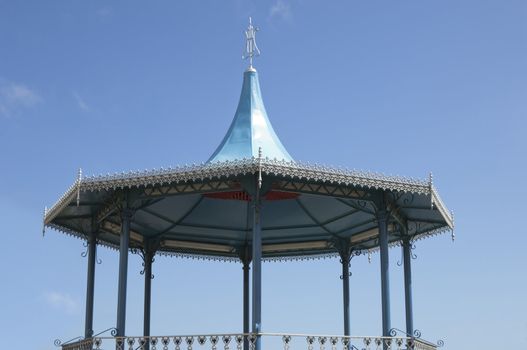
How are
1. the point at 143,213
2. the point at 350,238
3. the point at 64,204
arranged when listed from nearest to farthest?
1. the point at 64,204
2. the point at 143,213
3. the point at 350,238

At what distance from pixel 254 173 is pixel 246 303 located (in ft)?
40.8

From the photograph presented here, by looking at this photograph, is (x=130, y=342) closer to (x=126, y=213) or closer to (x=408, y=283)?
(x=126, y=213)

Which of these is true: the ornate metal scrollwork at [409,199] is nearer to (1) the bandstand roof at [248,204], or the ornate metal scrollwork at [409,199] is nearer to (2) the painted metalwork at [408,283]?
(1) the bandstand roof at [248,204]

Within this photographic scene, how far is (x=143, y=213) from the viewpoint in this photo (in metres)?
33.3

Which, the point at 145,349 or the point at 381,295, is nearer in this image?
the point at 145,349

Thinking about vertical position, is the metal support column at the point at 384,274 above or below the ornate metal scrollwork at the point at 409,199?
below

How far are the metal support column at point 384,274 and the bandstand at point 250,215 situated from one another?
34 mm

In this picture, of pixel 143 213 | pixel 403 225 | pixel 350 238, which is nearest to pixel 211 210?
pixel 143 213

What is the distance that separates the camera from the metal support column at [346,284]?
1381 inches

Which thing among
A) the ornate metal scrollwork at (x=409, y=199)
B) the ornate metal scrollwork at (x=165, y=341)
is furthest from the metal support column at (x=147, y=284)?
the ornate metal scrollwork at (x=409, y=199)

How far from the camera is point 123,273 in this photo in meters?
27.2

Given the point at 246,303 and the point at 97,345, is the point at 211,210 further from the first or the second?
the point at 97,345

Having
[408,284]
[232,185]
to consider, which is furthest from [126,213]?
[408,284]

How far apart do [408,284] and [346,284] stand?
470 cm
